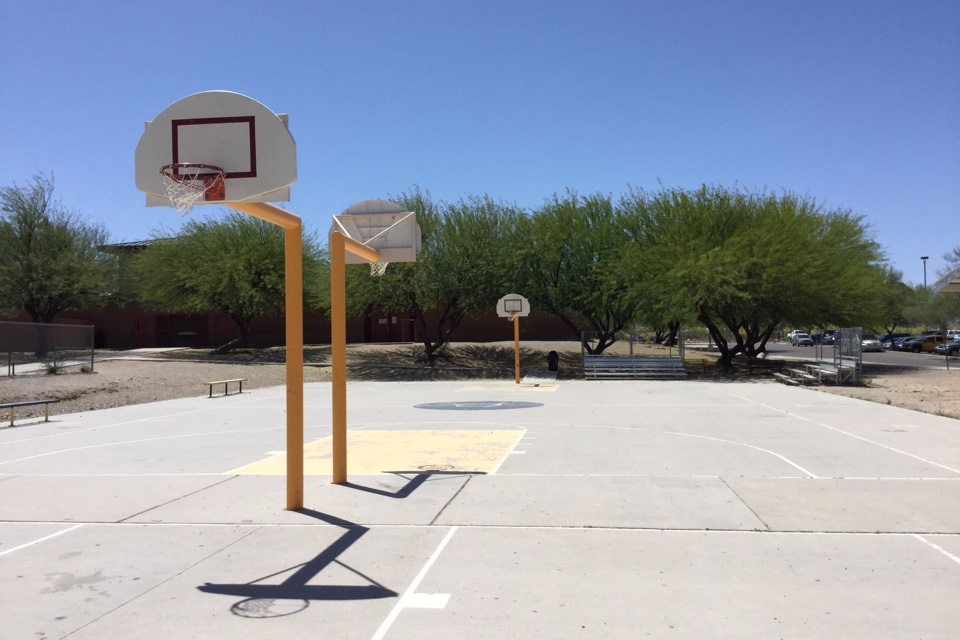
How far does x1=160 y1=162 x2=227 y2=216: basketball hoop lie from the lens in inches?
321

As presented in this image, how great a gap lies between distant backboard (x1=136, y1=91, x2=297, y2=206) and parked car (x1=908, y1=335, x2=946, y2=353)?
65336 millimetres

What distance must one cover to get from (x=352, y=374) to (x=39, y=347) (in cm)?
1427

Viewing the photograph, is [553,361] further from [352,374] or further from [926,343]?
[926,343]

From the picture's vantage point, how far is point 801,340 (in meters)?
83.8

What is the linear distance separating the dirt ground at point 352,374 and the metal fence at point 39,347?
90cm

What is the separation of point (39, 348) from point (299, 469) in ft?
82.0

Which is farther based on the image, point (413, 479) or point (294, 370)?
point (413, 479)

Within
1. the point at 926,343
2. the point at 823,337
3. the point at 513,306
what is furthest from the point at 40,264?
the point at 926,343

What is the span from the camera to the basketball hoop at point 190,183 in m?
8.16

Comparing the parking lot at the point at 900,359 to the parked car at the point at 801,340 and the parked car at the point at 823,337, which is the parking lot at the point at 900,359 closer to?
the parked car at the point at 823,337

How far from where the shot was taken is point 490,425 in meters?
16.6

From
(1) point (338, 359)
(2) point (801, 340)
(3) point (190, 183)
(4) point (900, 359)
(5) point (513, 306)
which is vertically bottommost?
(4) point (900, 359)

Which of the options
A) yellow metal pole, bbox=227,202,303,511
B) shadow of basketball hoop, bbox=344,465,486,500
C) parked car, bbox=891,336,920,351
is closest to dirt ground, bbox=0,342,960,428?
shadow of basketball hoop, bbox=344,465,486,500

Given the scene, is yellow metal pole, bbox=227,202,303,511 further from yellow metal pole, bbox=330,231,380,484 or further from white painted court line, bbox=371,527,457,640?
white painted court line, bbox=371,527,457,640
